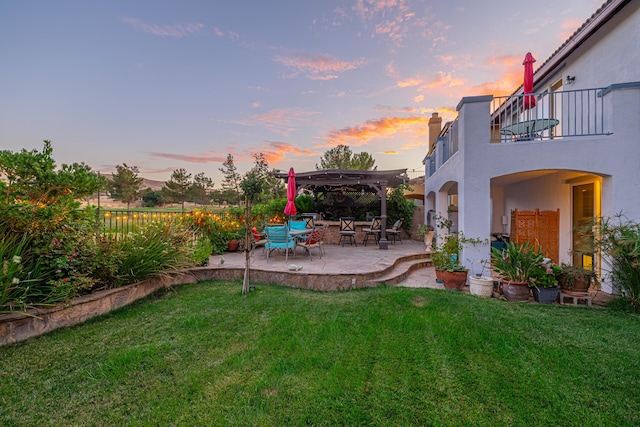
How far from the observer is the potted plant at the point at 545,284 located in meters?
5.02

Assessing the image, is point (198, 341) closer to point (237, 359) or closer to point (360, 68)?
point (237, 359)

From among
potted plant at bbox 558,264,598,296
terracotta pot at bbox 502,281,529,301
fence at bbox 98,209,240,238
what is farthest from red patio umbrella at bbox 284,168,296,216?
potted plant at bbox 558,264,598,296

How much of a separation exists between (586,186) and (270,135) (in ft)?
66.8

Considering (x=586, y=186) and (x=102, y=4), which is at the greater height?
(x=102, y=4)

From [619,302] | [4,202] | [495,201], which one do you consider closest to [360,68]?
[495,201]

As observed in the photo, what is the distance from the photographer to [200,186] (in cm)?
4297

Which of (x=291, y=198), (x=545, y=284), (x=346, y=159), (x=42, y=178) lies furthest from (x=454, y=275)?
(x=346, y=159)

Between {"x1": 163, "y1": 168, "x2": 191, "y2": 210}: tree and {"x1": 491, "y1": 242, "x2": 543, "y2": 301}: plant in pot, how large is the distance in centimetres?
4325

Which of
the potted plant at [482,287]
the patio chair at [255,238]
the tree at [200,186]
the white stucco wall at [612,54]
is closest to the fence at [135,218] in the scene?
the patio chair at [255,238]

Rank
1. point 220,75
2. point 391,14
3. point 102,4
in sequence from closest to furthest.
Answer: point 102,4 → point 391,14 → point 220,75

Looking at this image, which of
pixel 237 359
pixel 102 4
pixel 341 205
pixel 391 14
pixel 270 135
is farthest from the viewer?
pixel 270 135

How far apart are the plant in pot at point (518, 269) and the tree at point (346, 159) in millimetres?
30495

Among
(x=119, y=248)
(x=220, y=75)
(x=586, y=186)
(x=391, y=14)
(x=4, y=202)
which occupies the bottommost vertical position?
(x=119, y=248)

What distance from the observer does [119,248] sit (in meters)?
4.74
